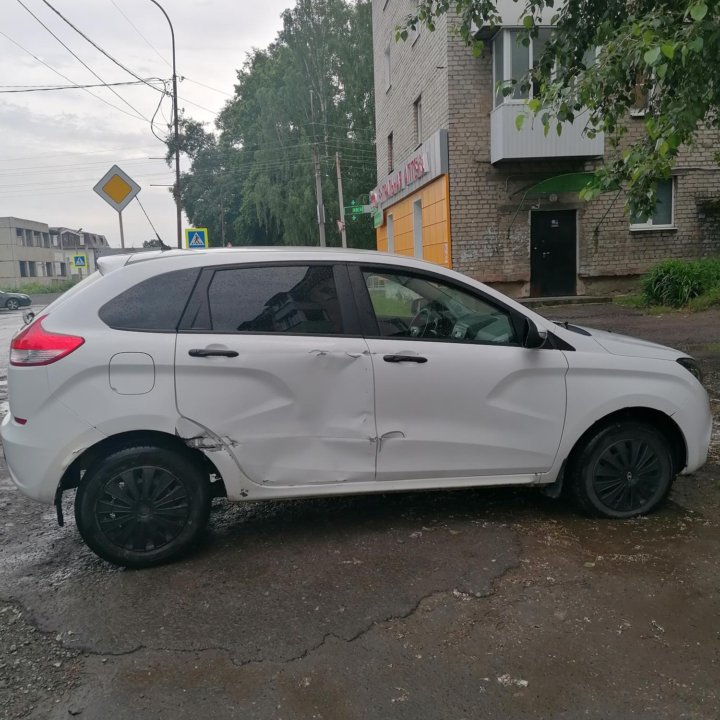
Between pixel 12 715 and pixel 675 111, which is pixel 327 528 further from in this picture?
pixel 675 111

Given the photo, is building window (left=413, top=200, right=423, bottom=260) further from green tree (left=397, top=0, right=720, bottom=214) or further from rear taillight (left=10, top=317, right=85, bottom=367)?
rear taillight (left=10, top=317, right=85, bottom=367)

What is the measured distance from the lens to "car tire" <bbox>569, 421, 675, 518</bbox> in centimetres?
380

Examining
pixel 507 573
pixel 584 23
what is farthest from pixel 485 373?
pixel 584 23

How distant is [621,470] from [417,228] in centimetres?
1680

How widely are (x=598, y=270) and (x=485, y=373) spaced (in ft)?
48.0

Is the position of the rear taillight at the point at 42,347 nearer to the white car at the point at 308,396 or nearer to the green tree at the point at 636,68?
the white car at the point at 308,396

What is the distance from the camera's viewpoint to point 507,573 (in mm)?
3293

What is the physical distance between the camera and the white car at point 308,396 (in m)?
3.30

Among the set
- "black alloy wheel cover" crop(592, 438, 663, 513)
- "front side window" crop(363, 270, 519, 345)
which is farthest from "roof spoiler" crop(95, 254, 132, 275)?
"black alloy wheel cover" crop(592, 438, 663, 513)

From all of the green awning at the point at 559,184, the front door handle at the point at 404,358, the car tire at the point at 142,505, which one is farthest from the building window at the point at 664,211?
the car tire at the point at 142,505

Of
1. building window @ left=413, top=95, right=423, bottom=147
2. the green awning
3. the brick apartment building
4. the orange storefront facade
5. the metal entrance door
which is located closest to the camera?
the brick apartment building

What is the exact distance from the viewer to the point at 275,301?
3572 mm

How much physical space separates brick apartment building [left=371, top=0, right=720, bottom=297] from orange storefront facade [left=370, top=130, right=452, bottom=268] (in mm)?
59

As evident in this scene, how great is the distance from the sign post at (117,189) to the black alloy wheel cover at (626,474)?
1036cm
